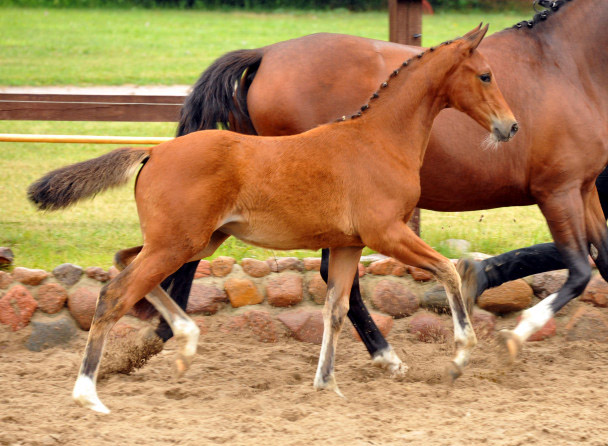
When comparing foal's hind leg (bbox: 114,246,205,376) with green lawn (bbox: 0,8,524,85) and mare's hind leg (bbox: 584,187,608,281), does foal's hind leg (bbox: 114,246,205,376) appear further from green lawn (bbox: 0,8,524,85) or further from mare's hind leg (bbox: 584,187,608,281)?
green lawn (bbox: 0,8,524,85)

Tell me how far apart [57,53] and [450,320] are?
1301cm

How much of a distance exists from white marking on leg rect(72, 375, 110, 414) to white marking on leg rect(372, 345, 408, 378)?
5.15 ft

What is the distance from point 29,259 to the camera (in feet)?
18.4

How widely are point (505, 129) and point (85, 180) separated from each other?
211cm

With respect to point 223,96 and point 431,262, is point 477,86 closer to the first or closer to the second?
point 431,262

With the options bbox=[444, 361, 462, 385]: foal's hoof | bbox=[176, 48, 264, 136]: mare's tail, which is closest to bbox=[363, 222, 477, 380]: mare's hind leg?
bbox=[444, 361, 462, 385]: foal's hoof

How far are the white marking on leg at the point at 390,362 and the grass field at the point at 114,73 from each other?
52.8 inches

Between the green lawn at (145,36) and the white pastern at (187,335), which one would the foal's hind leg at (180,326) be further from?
the green lawn at (145,36)

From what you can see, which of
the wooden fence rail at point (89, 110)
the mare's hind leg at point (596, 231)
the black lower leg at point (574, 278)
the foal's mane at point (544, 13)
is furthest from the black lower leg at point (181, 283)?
the foal's mane at point (544, 13)

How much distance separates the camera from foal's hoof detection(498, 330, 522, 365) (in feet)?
14.8

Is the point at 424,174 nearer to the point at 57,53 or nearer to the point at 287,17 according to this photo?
the point at 57,53

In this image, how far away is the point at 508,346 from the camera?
4512 mm

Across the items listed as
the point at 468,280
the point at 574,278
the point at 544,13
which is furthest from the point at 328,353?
the point at 544,13

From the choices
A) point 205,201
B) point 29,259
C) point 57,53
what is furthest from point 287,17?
point 205,201
